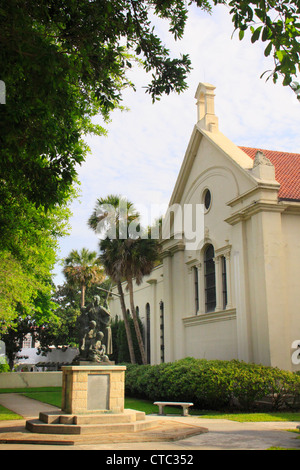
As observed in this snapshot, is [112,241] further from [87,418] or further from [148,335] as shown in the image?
[87,418]

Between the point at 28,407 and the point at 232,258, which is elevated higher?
the point at 232,258

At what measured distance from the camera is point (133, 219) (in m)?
29.3

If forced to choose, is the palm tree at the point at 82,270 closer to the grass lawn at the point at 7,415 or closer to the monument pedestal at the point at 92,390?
the grass lawn at the point at 7,415

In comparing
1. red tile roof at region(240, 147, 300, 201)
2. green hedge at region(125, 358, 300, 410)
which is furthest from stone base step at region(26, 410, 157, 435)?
red tile roof at region(240, 147, 300, 201)

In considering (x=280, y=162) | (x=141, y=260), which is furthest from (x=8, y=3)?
(x=141, y=260)

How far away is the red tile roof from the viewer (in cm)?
2000

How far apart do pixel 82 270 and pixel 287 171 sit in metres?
23.9

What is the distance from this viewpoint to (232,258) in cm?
2089

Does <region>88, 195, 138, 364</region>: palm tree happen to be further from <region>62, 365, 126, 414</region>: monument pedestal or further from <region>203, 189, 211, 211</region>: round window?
<region>62, 365, 126, 414</region>: monument pedestal

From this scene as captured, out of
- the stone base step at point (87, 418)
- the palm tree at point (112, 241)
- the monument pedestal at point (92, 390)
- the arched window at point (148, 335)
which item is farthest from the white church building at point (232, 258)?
the stone base step at point (87, 418)

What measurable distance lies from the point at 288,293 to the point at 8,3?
14864 millimetres

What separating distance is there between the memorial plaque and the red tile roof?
11.4m

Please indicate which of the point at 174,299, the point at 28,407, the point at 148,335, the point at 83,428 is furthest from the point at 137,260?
the point at 83,428
